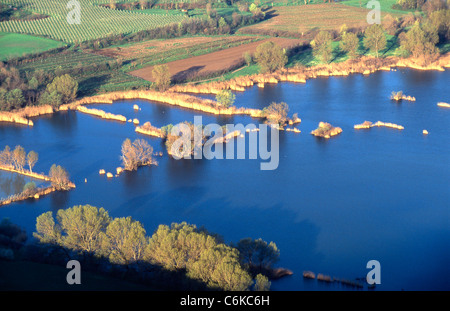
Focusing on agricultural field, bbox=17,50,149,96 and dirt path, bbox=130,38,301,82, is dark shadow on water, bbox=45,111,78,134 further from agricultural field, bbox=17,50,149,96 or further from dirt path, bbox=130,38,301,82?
dirt path, bbox=130,38,301,82

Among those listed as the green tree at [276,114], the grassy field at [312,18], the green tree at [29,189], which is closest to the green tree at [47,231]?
the green tree at [29,189]

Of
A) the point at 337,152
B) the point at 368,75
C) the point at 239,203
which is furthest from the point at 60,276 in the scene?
the point at 368,75

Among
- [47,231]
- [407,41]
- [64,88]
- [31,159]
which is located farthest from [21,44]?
[47,231]

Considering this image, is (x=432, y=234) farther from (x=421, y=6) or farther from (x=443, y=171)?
(x=421, y=6)

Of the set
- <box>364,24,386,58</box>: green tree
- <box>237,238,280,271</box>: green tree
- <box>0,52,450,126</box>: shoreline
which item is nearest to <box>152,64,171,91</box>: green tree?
<box>0,52,450,126</box>: shoreline

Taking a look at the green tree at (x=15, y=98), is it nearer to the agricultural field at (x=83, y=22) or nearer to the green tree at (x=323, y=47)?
the agricultural field at (x=83, y=22)
